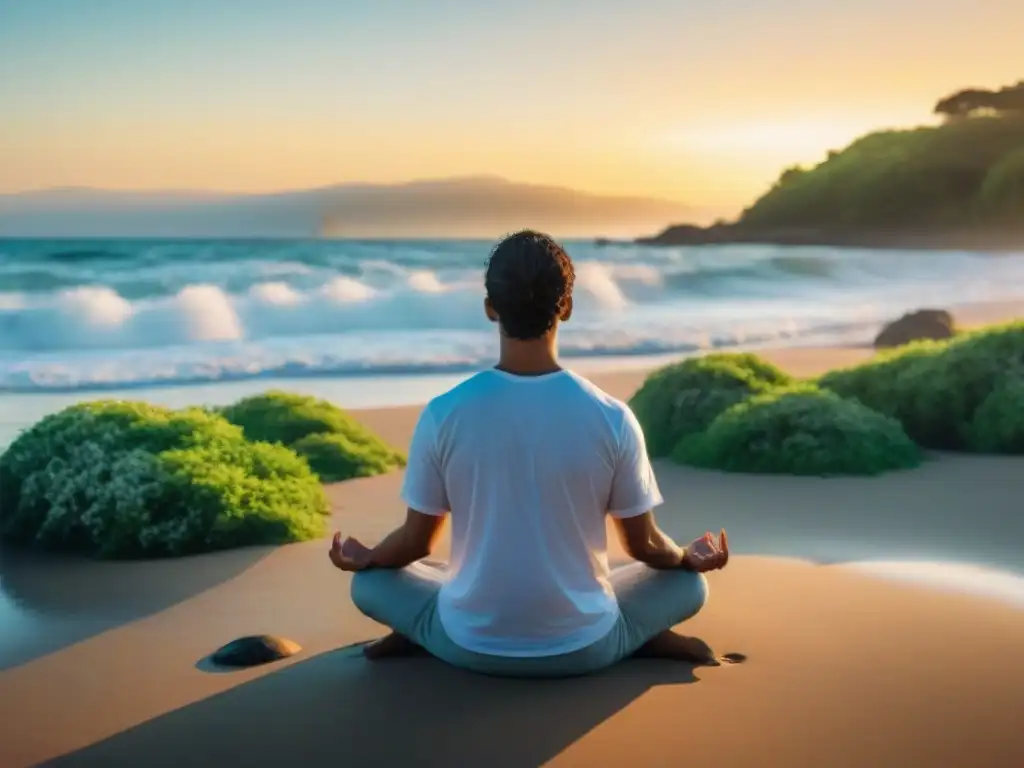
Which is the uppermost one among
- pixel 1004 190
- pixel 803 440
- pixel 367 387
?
pixel 1004 190

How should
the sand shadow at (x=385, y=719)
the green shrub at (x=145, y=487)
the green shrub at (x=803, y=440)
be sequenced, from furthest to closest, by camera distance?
the green shrub at (x=803, y=440)
the green shrub at (x=145, y=487)
the sand shadow at (x=385, y=719)

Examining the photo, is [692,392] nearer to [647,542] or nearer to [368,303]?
[647,542]

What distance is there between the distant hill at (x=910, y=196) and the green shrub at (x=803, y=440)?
118ft

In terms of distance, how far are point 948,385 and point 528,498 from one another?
5.25 m

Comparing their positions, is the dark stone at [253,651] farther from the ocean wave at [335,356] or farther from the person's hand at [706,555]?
the ocean wave at [335,356]

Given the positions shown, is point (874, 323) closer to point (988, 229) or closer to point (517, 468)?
point (517, 468)

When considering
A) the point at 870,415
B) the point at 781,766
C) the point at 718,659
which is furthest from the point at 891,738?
the point at 870,415

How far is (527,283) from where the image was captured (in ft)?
10.1

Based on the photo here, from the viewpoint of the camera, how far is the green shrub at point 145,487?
516 centimetres

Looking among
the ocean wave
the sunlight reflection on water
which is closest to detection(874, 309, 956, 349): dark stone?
the ocean wave

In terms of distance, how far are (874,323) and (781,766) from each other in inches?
721

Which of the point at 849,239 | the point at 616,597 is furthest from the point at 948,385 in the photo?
the point at 849,239

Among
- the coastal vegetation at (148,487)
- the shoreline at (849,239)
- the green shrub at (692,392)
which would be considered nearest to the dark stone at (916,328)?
the green shrub at (692,392)

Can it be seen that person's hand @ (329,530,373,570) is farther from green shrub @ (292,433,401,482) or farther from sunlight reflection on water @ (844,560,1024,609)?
green shrub @ (292,433,401,482)
